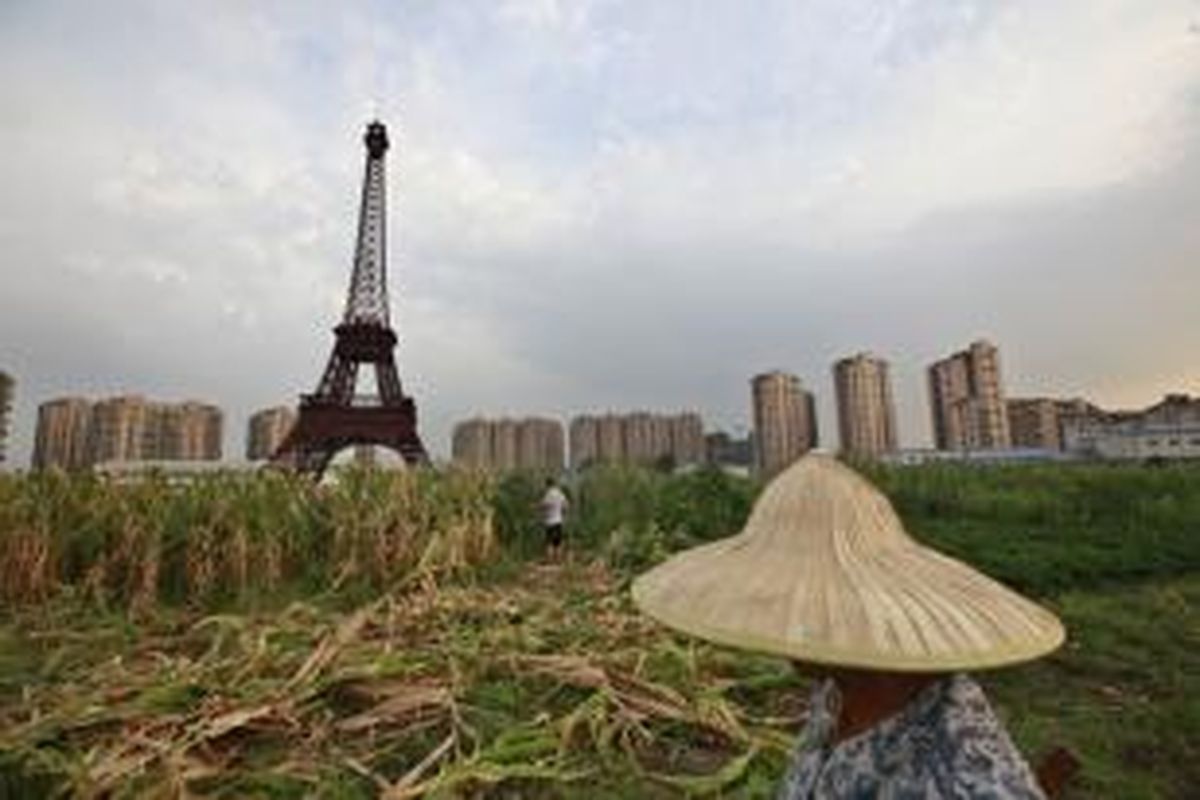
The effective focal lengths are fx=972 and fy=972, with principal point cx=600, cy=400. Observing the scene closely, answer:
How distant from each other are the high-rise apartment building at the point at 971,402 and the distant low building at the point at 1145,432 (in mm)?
4461

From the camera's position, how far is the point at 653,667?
5.20 m

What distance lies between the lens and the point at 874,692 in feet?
5.65

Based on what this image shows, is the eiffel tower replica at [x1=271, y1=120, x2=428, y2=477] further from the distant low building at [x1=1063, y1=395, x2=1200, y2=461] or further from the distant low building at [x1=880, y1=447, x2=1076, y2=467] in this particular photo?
the distant low building at [x1=1063, y1=395, x2=1200, y2=461]

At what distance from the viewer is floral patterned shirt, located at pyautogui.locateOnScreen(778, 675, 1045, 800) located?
62.7 inches

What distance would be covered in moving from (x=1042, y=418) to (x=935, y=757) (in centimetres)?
7718

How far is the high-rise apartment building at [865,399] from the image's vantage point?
54406mm

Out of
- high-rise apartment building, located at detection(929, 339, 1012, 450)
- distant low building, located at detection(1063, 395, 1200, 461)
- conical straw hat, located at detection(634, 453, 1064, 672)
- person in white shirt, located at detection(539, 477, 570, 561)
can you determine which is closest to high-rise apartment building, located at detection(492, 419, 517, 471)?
high-rise apartment building, located at detection(929, 339, 1012, 450)

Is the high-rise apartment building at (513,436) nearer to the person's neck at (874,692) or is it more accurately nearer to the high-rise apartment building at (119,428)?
the high-rise apartment building at (119,428)

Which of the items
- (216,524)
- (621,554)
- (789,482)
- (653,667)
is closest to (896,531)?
(789,482)

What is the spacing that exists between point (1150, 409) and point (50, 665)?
7013 centimetres

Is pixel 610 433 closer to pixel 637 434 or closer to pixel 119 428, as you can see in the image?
pixel 637 434

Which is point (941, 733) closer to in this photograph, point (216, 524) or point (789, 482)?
point (789, 482)

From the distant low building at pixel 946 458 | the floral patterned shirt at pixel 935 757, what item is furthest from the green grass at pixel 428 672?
the distant low building at pixel 946 458

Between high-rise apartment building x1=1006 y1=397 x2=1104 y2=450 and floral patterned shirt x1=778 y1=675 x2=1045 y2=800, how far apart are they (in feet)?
235
